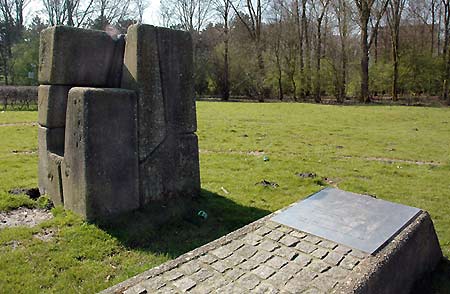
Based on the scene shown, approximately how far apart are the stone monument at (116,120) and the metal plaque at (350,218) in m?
2.07

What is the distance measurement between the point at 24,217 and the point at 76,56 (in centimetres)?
241

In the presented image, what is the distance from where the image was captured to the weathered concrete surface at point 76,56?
5.41m

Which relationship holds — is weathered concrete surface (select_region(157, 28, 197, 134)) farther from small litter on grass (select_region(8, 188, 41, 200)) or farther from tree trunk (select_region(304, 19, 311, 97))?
tree trunk (select_region(304, 19, 311, 97))

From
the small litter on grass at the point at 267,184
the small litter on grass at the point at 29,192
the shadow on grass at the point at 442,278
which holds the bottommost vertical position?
the shadow on grass at the point at 442,278

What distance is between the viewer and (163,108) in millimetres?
5492

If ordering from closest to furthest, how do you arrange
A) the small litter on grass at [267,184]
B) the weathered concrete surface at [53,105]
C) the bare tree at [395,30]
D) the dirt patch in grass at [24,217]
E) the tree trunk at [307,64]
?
the dirt patch in grass at [24,217]
the weathered concrete surface at [53,105]
the small litter on grass at [267,184]
the bare tree at [395,30]
the tree trunk at [307,64]

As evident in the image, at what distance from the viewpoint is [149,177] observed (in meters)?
5.38

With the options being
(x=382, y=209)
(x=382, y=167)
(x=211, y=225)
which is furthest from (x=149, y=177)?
(x=382, y=167)

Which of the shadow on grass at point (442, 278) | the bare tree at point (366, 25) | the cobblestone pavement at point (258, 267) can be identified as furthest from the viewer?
the bare tree at point (366, 25)

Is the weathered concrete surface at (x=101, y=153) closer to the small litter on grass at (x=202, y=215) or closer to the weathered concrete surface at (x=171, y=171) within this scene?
the weathered concrete surface at (x=171, y=171)

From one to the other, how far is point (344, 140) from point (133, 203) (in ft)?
29.9

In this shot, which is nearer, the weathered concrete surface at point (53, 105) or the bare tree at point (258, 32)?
the weathered concrete surface at point (53, 105)

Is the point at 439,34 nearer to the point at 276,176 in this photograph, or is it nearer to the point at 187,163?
the point at 276,176

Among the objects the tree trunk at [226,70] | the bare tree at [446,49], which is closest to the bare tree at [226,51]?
the tree trunk at [226,70]
